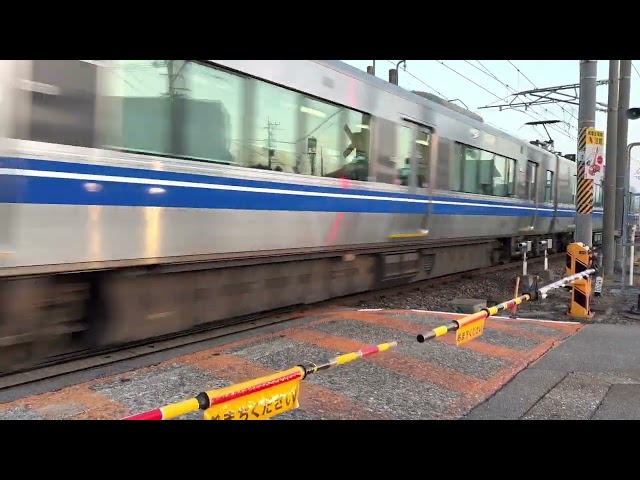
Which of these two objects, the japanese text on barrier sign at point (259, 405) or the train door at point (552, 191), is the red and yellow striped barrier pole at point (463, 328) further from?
the train door at point (552, 191)

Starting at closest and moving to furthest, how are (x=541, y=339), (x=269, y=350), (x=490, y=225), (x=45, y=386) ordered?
(x=45, y=386)
(x=269, y=350)
(x=541, y=339)
(x=490, y=225)

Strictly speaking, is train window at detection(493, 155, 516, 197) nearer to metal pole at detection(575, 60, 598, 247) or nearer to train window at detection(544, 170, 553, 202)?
metal pole at detection(575, 60, 598, 247)

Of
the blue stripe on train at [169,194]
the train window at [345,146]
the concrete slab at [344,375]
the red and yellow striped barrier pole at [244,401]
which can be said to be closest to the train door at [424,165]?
the blue stripe on train at [169,194]

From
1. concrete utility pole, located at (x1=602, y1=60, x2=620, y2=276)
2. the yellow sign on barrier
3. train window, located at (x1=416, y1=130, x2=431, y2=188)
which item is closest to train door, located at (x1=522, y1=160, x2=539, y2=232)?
concrete utility pole, located at (x1=602, y1=60, x2=620, y2=276)

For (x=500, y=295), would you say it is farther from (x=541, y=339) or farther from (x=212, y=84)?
(x=212, y=84)

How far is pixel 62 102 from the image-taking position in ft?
13.9

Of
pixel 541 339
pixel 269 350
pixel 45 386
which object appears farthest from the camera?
pixel 541 339

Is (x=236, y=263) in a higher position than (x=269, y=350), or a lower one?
higher

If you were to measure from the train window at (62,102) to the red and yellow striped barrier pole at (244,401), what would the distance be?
2494 millimetres

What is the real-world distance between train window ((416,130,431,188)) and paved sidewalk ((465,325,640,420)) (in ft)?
11.6

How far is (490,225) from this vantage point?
11609mm

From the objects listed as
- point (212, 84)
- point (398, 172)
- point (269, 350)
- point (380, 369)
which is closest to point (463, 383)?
point (380, 369)

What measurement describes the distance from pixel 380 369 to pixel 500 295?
18.1 ft
